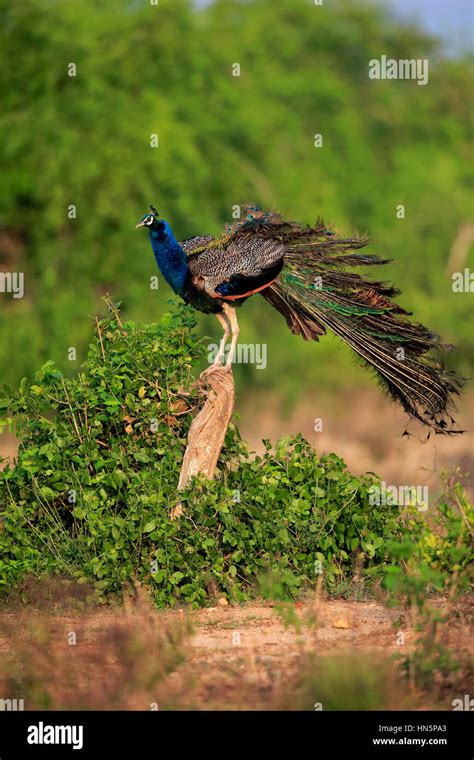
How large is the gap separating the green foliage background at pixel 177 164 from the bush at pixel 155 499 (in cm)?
701

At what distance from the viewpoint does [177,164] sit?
17094 mm

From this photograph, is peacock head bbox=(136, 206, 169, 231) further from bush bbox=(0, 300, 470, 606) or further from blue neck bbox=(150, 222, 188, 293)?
bush bbox=(0, 300, 470, 606)

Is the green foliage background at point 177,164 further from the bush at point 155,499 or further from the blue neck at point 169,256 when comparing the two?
the bush at point 155,499

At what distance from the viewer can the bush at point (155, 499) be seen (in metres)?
7.93

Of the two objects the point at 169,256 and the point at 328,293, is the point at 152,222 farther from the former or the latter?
the point at 328,293

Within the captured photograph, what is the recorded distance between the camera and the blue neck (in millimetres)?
8586

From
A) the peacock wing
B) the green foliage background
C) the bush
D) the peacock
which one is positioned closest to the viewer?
the bush

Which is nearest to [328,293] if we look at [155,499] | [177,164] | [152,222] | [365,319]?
[365,319]

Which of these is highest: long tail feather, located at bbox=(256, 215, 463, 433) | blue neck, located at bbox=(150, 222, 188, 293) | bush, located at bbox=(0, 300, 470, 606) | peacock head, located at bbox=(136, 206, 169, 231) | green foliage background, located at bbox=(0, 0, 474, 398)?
green foliage background, located at bbox=(0, 0, 474, 398)

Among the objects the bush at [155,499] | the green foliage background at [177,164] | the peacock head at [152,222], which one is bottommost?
the bush at [155,499]

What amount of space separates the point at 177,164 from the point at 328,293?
29.4 feet

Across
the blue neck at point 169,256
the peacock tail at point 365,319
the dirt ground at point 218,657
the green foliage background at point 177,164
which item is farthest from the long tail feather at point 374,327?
the green foliage background at point 177,164

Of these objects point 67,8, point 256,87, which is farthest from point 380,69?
point 67,8

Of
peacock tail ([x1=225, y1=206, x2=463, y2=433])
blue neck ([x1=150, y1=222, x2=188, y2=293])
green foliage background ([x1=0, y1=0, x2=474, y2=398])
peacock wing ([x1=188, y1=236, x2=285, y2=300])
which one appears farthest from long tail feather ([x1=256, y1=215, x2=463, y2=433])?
green foliage background ([x1=0, y1=0, x2=474, y2=398])
